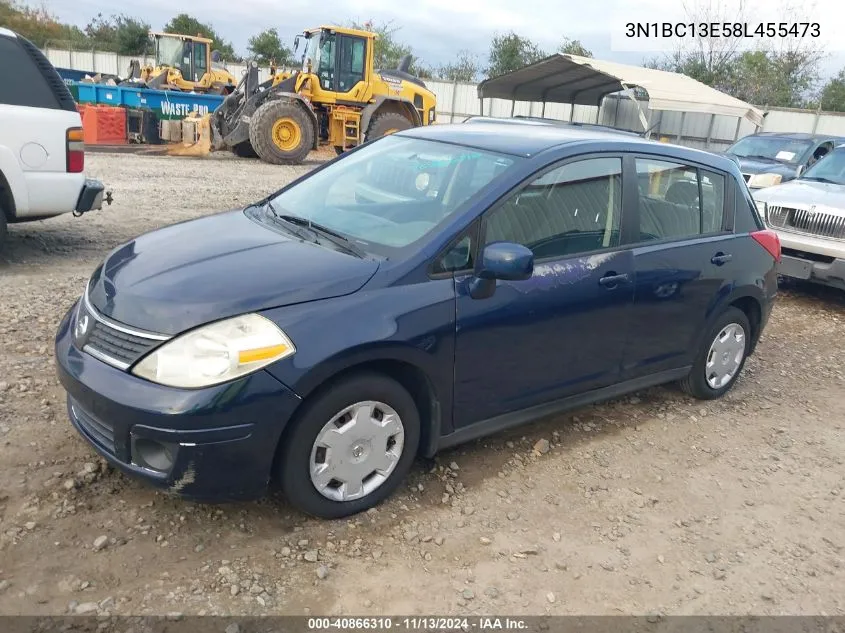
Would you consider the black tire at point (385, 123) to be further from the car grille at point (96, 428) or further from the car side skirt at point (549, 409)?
the car grille at point (96, 428)

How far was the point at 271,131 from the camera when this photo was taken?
16.3 meters

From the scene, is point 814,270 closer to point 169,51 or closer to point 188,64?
point 188,64

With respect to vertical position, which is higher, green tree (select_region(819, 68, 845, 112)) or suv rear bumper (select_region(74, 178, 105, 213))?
green tree (select_region(819, 68, 845, 112))

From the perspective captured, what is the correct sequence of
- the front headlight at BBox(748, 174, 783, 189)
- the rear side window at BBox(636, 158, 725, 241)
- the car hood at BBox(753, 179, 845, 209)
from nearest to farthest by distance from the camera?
the rear side window at BBox(636, 158, 725, 241), the car hood at BBox(753, 179, 845, 209), the front headlight at BBox(748, 174, 783, 189)

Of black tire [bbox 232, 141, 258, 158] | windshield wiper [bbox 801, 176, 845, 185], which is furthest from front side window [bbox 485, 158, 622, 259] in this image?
black tire [bbox 232, 141, 258, 158]

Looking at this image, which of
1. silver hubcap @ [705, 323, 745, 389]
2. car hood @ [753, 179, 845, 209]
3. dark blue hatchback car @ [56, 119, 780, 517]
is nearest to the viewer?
dark blue hatchback car @ [56, 119, 780, 517]

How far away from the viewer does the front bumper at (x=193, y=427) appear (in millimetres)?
2684

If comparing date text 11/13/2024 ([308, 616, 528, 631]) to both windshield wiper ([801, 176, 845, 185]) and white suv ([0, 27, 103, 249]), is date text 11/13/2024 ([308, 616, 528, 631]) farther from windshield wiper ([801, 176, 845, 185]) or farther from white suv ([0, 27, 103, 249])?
windshield wiper ([801, 176, 845, 185])

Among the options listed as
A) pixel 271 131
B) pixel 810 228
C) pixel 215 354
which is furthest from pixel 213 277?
pixel 271 131

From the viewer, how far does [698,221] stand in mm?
4508

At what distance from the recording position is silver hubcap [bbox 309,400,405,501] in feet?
9.91

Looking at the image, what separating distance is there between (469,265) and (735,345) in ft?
8.41

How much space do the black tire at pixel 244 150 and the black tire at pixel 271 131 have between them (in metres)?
1.06

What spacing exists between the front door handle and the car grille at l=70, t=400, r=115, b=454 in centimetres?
251
